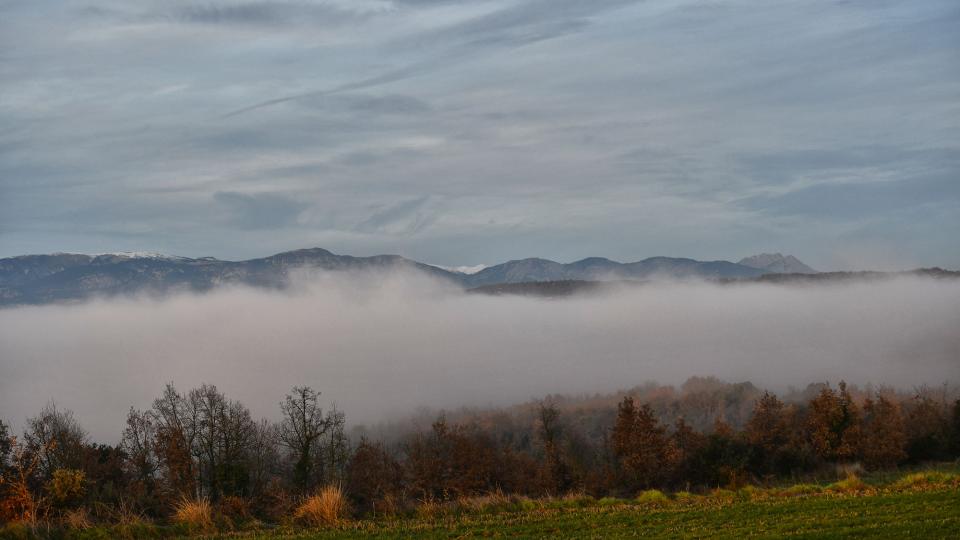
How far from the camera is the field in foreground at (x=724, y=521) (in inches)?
776

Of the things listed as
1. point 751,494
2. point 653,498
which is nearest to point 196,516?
point 653,498

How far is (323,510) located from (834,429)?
54766mm

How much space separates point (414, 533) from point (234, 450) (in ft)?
167

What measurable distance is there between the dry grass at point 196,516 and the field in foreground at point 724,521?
2.89 m

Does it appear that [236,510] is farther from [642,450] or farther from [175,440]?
[642,450]

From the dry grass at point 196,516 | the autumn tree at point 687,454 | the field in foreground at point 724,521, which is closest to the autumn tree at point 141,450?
the dry grass at point 196,516

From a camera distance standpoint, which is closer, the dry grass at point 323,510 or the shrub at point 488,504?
the dry grass at point 323,510

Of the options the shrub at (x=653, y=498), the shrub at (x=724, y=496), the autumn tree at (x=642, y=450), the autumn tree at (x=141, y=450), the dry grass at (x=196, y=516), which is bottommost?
the autumn tree at (x=642, y=450)

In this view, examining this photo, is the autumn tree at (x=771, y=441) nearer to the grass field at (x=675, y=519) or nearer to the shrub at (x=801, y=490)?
the shrub at (x=801, y=490)

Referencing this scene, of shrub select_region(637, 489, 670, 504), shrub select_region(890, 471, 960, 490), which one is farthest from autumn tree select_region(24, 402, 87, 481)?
shrub select_region(890, 471, 960, 490)

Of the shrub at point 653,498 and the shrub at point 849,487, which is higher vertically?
the shrub at point 849,487

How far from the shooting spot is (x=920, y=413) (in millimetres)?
75250

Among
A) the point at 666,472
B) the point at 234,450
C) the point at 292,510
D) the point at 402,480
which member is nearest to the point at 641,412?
the point at 666,472

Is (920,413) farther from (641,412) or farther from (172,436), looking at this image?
(172,436)
